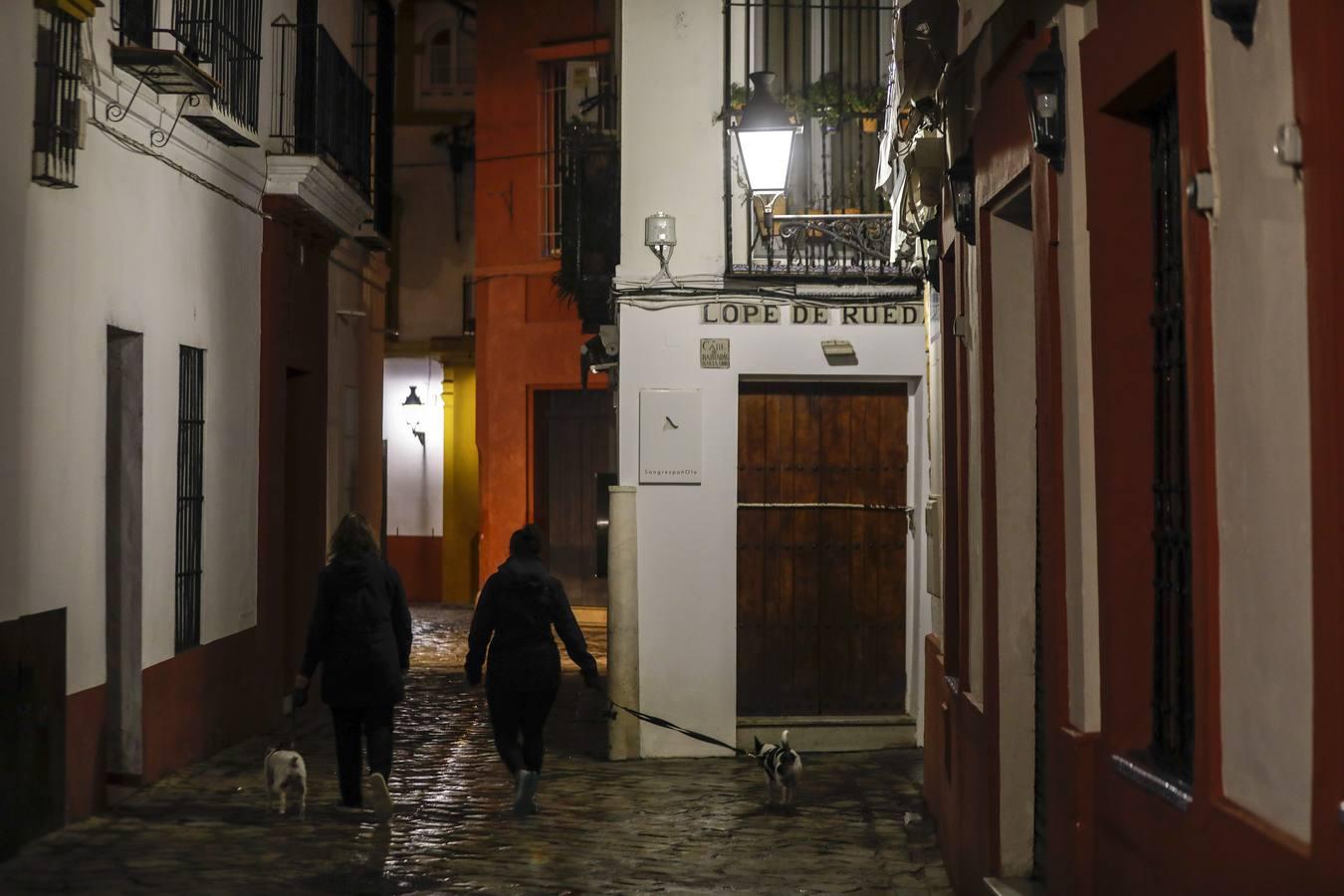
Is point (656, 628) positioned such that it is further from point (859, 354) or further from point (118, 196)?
point (118, 196)

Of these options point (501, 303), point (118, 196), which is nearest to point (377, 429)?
point (501, 303)

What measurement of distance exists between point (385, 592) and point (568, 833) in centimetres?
174

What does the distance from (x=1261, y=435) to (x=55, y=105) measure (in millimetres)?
6639

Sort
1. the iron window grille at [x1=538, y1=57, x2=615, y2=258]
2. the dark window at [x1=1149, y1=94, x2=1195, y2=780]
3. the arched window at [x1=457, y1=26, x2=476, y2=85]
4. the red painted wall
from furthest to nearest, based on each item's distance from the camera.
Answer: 1. the arched window at [x1=457, y1=26, x2=476, y2=85]
2. the red painted wall
3. the iron window grille at [x1=538, y1=57, x2=615, y2=258]
4. the dark window at [x1=1149, y1=94, x2=1195, y2=780]

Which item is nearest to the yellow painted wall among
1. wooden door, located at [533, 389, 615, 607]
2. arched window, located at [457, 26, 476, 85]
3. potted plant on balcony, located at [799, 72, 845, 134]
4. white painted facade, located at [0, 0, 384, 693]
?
wooden door, located at [533, 389, 615, 607]

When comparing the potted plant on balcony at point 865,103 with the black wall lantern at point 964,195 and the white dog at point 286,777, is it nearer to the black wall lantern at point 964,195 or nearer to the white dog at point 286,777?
the black wall lantern at point 964,195

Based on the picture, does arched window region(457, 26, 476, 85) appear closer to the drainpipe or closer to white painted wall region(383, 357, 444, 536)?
white painted wall region(383, 357, 444, 536)

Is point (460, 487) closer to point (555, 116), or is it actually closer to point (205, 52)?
point (555, 116)

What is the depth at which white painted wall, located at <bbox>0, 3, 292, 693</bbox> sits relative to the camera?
8477 millimetres

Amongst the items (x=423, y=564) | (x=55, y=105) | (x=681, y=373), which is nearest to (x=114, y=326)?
(x=55, y=105)

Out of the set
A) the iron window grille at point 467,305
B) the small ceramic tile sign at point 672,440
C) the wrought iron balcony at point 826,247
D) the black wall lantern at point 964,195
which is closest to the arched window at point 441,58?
the iron window grille at point 467,305

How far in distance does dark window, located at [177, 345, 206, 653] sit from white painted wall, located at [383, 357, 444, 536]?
1554 centimetres

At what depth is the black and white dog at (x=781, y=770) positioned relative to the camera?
32.7ft

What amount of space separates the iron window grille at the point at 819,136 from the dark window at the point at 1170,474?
714cm
